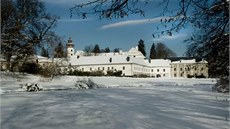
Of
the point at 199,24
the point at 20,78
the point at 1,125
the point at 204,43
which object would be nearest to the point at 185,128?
the point at 204,43

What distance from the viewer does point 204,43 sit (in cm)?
766

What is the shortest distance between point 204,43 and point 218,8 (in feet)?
5.33

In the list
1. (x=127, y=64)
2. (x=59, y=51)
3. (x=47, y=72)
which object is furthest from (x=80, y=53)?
(x=47, y=72)

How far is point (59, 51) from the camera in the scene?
38.6 meters

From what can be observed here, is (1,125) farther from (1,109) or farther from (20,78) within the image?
(20,78)

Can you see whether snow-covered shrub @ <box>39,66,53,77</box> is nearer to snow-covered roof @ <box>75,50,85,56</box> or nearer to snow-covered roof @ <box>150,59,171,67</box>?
snow-covered roof @ <box>150,59,171,67</box>

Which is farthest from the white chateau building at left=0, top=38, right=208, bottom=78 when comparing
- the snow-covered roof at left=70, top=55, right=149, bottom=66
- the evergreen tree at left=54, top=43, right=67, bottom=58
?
the evergreen tree at left=54, top=43, right=67, bottom=58

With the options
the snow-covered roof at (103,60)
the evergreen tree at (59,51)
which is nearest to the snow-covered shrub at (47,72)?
the evergreen tree at (59,51)

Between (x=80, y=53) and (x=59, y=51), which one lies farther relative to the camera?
(x=80, y=53)

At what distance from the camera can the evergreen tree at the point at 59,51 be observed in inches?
1490

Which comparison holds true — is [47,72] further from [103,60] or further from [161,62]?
[161,62]

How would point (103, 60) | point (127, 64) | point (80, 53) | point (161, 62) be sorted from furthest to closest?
point (80, 53) < point (161, 62) < point (103, 60) < point (127, 64)

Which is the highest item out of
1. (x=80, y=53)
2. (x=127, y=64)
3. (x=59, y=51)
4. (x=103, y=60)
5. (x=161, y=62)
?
(x=80, y=53)

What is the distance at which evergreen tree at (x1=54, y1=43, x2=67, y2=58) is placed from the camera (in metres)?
37.8
